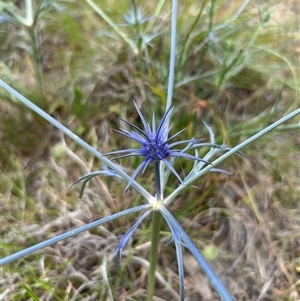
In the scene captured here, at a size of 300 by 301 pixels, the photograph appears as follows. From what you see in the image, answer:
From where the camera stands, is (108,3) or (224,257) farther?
(108,3)

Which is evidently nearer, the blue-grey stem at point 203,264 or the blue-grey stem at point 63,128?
the blue-grey stem at point 203,264

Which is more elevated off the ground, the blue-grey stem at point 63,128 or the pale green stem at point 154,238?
the blue-grey stem at point 63,128

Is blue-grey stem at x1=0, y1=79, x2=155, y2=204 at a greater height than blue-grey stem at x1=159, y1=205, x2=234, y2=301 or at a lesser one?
greater

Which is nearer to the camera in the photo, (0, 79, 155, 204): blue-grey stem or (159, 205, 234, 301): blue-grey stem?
(159, 205, 234, 301): blue-grey stem

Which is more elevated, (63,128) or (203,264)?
(63,128)

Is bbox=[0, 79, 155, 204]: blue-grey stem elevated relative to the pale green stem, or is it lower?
elevated

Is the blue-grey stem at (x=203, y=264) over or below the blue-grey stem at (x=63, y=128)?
below

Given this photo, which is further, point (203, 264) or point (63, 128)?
point (63, 128)

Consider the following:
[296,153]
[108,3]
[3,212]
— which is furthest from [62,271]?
[108,3]

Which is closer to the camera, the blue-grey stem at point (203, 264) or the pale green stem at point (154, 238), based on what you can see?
the blue-grey stem at point (203, 264)

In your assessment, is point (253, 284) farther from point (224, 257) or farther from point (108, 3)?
point (108, 3)

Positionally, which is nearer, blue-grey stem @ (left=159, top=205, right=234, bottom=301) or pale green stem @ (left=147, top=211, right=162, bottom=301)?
blue-grey stem @ (left=159, top=205, right=234, bottom=301)
